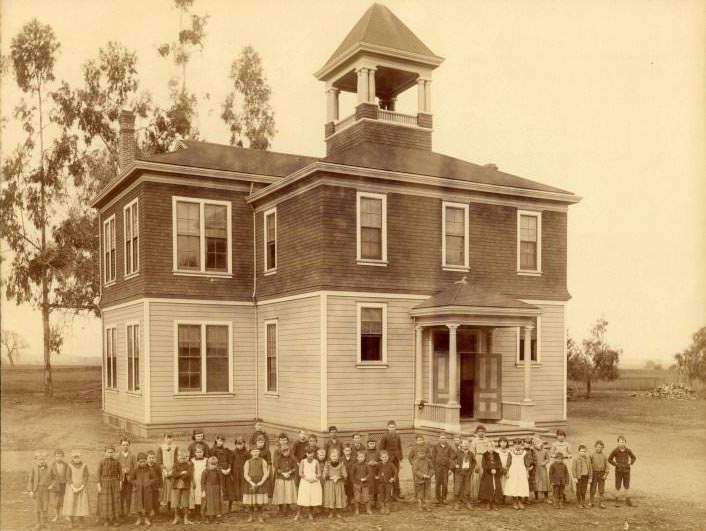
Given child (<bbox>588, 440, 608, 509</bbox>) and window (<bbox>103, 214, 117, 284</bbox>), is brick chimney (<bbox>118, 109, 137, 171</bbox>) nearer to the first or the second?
window (<bbox>103, 214, 117, 284</bbox>)

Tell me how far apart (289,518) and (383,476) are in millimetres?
1885

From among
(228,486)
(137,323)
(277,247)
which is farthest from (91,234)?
(228,486)

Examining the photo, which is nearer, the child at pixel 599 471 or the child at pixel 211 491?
the child at pixel 211 491

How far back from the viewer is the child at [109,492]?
12289 millimetres

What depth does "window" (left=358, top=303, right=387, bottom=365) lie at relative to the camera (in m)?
19.7

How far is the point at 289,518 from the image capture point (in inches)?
508

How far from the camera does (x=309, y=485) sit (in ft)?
42.4

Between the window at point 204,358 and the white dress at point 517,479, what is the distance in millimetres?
10549

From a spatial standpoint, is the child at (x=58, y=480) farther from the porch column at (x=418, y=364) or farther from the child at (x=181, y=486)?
the porch column at (x=418, y=364)

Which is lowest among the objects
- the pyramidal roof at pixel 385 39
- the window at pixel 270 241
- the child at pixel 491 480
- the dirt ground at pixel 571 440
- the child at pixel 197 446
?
the dirt ground at pixel 571 440

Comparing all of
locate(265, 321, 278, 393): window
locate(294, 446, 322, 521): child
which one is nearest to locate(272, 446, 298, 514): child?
locate(294, 446, 322, 521): child

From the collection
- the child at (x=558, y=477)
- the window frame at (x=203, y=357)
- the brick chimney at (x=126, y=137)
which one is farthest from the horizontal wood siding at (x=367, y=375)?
the brick chimney at (x=126, y=137)

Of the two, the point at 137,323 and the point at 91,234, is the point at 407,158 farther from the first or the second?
the point at 91,234

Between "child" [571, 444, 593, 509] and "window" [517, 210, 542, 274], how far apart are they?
928cm
